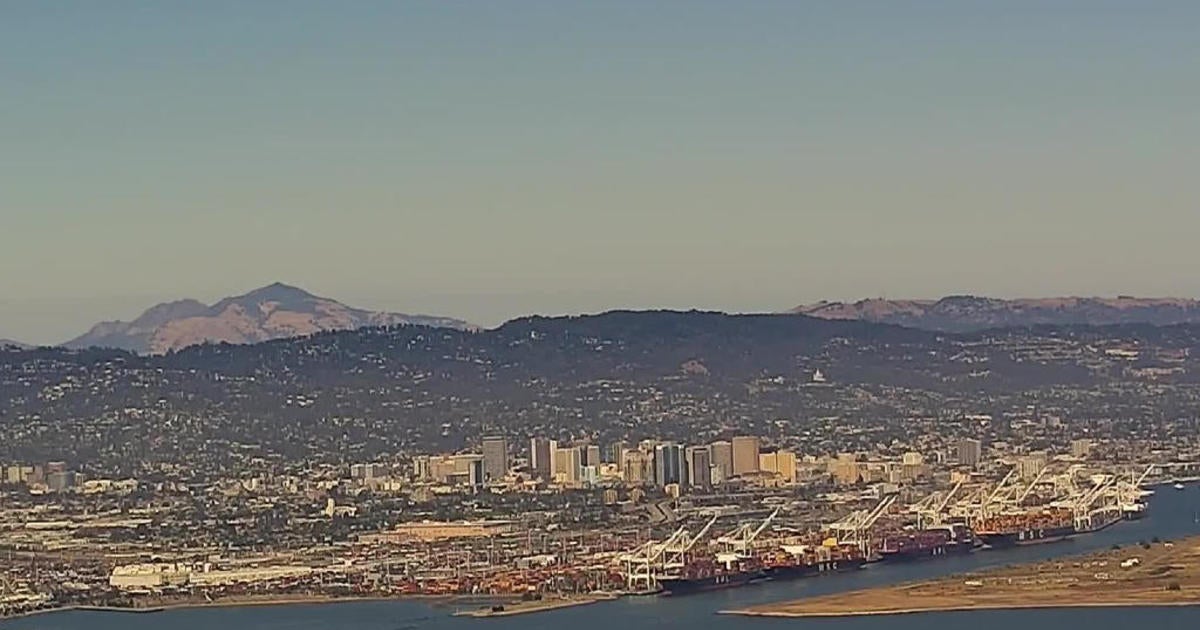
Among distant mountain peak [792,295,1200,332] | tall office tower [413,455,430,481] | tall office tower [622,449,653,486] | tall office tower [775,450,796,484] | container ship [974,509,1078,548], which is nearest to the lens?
container ship [974,509,1078,548]

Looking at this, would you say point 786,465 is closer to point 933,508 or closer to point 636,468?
point 636,468

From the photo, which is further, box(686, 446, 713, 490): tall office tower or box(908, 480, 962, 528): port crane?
box(686, 446, 713, 490): tall office tower

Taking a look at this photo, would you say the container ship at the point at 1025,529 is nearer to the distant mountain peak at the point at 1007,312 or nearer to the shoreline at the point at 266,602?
the shoreline at the point at 266,602

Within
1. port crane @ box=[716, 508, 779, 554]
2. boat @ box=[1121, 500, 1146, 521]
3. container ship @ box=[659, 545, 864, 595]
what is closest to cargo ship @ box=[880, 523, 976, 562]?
container ship @ box=[659, 545, 864, 595]

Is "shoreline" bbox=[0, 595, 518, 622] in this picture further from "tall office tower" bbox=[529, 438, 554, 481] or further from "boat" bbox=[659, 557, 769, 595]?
"tall office tower" bbox=[529, 438, 554, 481]

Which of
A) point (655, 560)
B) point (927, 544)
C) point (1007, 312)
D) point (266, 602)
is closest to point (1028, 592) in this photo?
point (655, 560)

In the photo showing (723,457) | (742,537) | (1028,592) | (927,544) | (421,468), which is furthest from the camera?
(421,468)
